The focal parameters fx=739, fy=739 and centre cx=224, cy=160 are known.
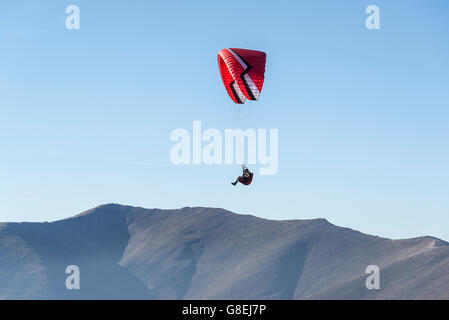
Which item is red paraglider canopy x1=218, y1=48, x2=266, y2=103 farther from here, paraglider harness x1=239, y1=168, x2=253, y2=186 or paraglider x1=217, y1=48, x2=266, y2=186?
paraglider harness x1=239, y1=168, x2=253, y2=186

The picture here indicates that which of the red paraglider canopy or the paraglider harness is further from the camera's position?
the red paraglider canopy

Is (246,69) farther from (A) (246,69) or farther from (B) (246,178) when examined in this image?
(B) (246,178)

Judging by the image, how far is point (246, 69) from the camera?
5756 centimetres

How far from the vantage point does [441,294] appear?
609 ft

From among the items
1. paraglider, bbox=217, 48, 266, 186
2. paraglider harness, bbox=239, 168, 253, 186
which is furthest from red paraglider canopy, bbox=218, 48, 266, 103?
paraglider harness, bbox=239, 168, 253, 186

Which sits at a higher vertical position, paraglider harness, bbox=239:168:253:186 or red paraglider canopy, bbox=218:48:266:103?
red paraglider canopy, bbox=218:48:266:103

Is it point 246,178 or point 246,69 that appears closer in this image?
point 246,178

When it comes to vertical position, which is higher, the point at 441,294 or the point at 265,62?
the point at 265,62

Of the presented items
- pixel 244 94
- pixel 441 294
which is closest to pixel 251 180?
pixel 244 94

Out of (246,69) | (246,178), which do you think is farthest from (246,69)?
(246,178)

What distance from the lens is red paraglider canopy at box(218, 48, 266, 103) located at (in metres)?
57.3
